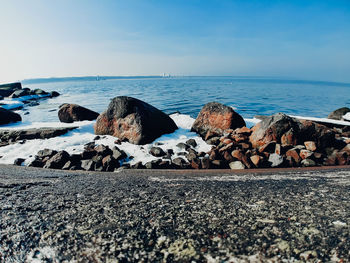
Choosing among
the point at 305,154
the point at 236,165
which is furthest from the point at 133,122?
the point at 305,154

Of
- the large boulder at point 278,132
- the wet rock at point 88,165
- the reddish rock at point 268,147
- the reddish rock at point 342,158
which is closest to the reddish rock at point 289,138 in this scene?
the large boulder at point 278,132

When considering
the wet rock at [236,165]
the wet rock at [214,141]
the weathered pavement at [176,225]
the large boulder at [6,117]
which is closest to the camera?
the weathered pavement at [176,225]

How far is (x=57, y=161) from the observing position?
5387mm

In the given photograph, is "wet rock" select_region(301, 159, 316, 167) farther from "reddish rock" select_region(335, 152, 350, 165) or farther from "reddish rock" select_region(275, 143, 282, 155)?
"reddish rock" select_region(335, 152, 350, 165)

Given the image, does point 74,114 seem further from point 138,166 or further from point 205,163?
point 205,163

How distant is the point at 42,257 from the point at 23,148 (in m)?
6.24

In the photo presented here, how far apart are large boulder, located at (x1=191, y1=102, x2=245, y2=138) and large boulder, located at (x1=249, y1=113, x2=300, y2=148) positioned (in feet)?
4.74

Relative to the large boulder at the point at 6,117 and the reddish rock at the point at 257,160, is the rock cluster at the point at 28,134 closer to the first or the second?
the large boulder at the point at 6,117

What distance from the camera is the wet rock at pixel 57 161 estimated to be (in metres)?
5.35

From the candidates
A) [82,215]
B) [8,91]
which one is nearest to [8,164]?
[82,215]

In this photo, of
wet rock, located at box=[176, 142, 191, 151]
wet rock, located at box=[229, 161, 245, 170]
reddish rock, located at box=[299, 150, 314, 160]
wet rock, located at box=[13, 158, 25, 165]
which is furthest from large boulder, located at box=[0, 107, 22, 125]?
reddish rock, located at box=[299, 150, 314, 160]

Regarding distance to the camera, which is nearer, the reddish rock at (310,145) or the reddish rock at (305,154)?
the reddish rock at (305,154)

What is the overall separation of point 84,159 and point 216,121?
16.1 feet

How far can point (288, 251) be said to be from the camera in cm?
145
